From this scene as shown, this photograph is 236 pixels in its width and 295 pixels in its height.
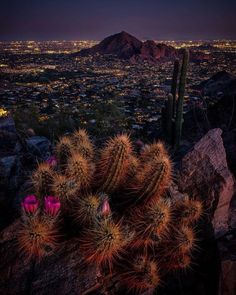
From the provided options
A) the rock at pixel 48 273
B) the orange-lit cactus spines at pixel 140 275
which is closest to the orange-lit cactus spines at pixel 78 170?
the rock at pixel 48 273

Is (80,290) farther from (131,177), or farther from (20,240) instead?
(131,177)

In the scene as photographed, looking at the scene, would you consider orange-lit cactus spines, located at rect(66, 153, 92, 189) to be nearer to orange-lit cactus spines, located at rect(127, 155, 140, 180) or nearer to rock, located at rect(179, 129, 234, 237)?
orange-lit cactus spines, located at rect(127, 155, 140, 180)

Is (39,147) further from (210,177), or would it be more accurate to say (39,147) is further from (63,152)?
(210,177)

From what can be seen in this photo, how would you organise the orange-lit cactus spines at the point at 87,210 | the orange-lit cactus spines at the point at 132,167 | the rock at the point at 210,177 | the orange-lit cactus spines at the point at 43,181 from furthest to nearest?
the rock at the point at 210,177
the orange-lit cactus spines at the point at 132,167
the orange-lit cactus spines at the point at 43,181
the orange-lit cactus spines at the point at 87,210

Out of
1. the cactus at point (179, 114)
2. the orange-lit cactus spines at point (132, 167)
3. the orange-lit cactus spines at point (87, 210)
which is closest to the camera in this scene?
the orange-lit cactus spines at point (87, 210)

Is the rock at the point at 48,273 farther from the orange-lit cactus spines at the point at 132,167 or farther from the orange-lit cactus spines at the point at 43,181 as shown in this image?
the orange-lit cactus spines at the point at 132,167

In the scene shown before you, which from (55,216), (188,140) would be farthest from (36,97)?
(55,216)
